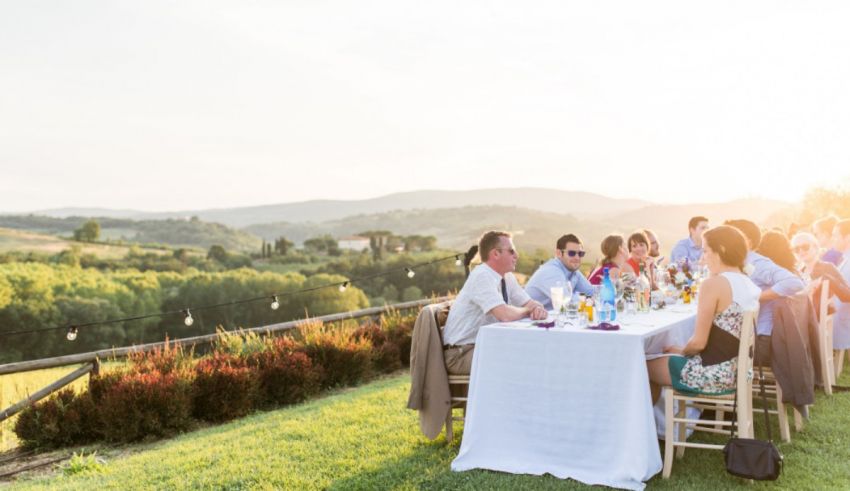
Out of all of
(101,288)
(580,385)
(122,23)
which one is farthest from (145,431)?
(101,288)

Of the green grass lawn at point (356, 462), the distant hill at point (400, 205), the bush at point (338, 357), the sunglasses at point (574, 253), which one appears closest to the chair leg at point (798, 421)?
the green grass lawn at point (356, 462)

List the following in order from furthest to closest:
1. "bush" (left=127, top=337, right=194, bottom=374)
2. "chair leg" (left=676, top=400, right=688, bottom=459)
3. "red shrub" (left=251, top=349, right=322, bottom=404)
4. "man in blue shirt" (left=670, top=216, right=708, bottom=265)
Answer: "man in blue shirt" (left=670, top=216, right=708, bottom=265) → "red shrub" (left=251, top=349, right=322, bottom=404) → "bush" (left=127, top=337, right=194, bottom=374) → "chair leg" (left=676, top=400, right=688, bottom=459)

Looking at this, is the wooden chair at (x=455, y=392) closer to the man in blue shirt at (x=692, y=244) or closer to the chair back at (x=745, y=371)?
the chair back at (x=745, y=371)

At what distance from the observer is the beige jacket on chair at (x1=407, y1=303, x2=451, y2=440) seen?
182 inches

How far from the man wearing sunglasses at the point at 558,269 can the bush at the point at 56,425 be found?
477 cm

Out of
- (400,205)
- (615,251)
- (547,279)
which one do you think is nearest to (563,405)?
(547,279)

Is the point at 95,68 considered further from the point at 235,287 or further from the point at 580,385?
the point at 580,385

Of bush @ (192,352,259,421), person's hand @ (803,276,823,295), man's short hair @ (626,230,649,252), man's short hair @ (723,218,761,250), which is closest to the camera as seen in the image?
man's short hair @ (723,218,761,250)

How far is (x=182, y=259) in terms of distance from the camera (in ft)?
217

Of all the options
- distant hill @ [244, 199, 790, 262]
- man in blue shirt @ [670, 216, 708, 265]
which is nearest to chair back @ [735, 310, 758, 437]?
man in blue shirt @ [670, 216, 708, 265]

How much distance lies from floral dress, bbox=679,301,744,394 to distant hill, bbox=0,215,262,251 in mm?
72413

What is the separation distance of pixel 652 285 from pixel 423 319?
2565mm

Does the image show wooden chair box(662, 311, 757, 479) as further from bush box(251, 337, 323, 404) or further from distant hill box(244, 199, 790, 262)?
distant hill box(244, 199, 790, 262)

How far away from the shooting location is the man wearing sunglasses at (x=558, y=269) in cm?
568
